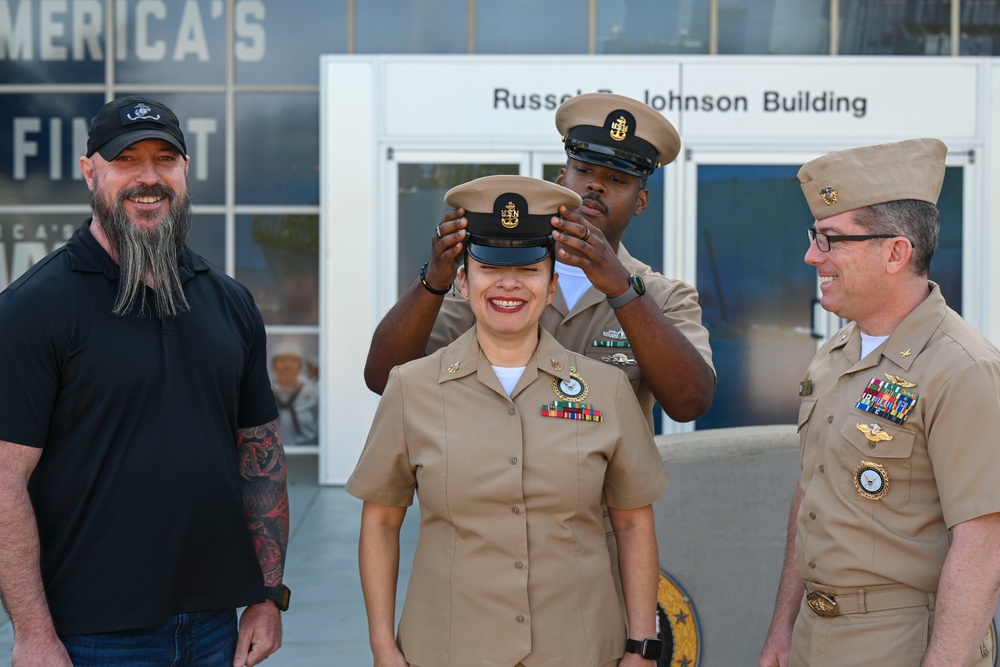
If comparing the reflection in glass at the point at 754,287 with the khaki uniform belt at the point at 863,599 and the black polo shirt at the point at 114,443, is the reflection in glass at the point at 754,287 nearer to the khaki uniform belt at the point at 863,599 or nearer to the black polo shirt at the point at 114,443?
the khaki uniform belt at the point at 863,599

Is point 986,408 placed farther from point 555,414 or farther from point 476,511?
point 476,511

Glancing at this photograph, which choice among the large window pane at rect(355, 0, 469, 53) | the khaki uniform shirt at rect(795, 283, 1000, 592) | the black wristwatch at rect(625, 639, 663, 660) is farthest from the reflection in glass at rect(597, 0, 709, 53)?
the black wristwatch at rect(625, 639, 663, 660)

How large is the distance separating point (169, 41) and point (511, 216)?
8342 millimetres

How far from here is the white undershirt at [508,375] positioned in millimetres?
2559

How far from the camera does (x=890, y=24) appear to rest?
32.4ft

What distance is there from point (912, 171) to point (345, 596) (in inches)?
165

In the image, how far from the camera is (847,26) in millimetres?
9883

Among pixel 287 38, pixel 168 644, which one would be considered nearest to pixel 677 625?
pixel 168 644

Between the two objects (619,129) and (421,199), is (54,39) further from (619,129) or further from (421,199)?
(619,129)

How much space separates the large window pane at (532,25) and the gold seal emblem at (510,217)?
7632mm

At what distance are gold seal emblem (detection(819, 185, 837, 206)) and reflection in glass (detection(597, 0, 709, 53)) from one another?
7552mm

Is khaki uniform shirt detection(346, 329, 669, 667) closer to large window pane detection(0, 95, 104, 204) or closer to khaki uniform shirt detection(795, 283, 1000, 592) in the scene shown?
khaki uniform shirt detection(795, 283, 1000, 592)

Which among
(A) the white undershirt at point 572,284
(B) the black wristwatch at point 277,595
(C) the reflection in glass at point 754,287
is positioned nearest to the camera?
(B) the black wristwatch at point 277,595

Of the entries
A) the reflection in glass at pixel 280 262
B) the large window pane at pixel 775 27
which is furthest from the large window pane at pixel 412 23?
the large window pane at pixel 775 27
